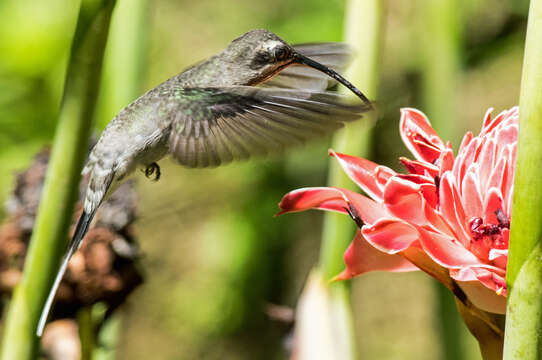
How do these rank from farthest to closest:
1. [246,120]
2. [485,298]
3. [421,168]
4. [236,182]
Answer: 1. [236,182]
2. [246,120]
3. [421,168]
4. [485,298]

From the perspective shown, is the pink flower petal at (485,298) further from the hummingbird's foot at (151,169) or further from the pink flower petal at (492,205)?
the hummingbird's foot at (151,169)

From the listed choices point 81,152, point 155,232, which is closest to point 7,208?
point 81,152

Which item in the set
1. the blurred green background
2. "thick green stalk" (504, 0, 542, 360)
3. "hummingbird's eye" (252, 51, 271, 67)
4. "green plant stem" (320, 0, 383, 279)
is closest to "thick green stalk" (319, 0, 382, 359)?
"green plant stem" (320, 0, 383, 279)

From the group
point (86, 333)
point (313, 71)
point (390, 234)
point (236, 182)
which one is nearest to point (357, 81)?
point (313, 71)

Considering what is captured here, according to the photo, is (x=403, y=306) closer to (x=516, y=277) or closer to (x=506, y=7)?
(x=506, y=7)

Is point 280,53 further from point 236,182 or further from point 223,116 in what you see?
point 236,182

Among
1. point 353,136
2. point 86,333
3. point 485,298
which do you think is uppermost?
point 353,136
